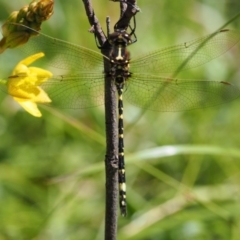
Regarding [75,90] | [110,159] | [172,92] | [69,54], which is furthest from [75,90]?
[110,159]

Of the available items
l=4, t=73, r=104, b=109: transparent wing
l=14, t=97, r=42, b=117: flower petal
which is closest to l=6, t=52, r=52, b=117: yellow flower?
l=14, t=97, r=42, b=117: flower petal

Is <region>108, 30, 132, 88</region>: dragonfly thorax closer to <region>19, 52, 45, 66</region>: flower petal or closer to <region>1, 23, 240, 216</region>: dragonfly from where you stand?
<region>1, 23, 240, 216</region>: dragonfly

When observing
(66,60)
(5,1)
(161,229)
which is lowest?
(161,229)

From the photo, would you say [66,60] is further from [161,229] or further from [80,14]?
[80,14]

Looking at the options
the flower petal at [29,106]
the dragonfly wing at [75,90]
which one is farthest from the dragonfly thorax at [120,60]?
the flower petal at [29,106]

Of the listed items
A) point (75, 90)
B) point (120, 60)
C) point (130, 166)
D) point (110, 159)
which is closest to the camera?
point (110, 159)

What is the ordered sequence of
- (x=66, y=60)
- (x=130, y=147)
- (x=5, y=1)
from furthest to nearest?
(x=5, y=1) → (x=130, y=147) → (x=66, y=60)

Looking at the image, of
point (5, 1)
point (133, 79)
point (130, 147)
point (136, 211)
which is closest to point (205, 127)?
point (130, 147)

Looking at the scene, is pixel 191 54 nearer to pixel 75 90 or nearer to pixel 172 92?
pixel 172 92
